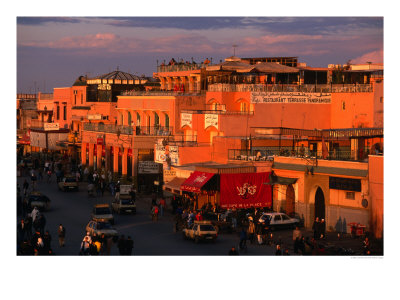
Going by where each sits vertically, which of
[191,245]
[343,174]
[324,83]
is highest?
[324,83]

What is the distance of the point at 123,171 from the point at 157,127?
166 inches

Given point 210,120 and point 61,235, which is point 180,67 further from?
point 61,235

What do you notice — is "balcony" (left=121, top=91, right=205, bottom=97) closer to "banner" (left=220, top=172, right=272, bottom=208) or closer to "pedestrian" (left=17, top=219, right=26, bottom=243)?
"banner" (left=220, top=172, right=272, bottom=208)

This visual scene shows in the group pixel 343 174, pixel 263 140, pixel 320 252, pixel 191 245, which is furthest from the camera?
pixel 263 140

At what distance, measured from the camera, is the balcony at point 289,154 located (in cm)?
3900

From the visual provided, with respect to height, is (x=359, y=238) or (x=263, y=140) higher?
(x=263, y=140)

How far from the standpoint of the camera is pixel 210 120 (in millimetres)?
50125

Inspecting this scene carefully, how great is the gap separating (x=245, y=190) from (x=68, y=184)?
17.9m

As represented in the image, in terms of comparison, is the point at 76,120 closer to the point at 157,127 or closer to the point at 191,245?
the point at 157,127

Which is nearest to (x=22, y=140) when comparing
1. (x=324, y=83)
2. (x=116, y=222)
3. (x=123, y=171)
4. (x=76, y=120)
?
(x=76, y=120)

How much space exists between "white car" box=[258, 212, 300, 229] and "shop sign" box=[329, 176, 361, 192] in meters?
2.38

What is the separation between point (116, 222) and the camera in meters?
41.6

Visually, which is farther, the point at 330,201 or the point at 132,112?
the point at 132,112

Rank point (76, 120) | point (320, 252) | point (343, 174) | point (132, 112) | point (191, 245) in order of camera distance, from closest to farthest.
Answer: point (320, 252) → point (191, 245) → point (343, 174) → point (132, 112) → point (76, 120)
